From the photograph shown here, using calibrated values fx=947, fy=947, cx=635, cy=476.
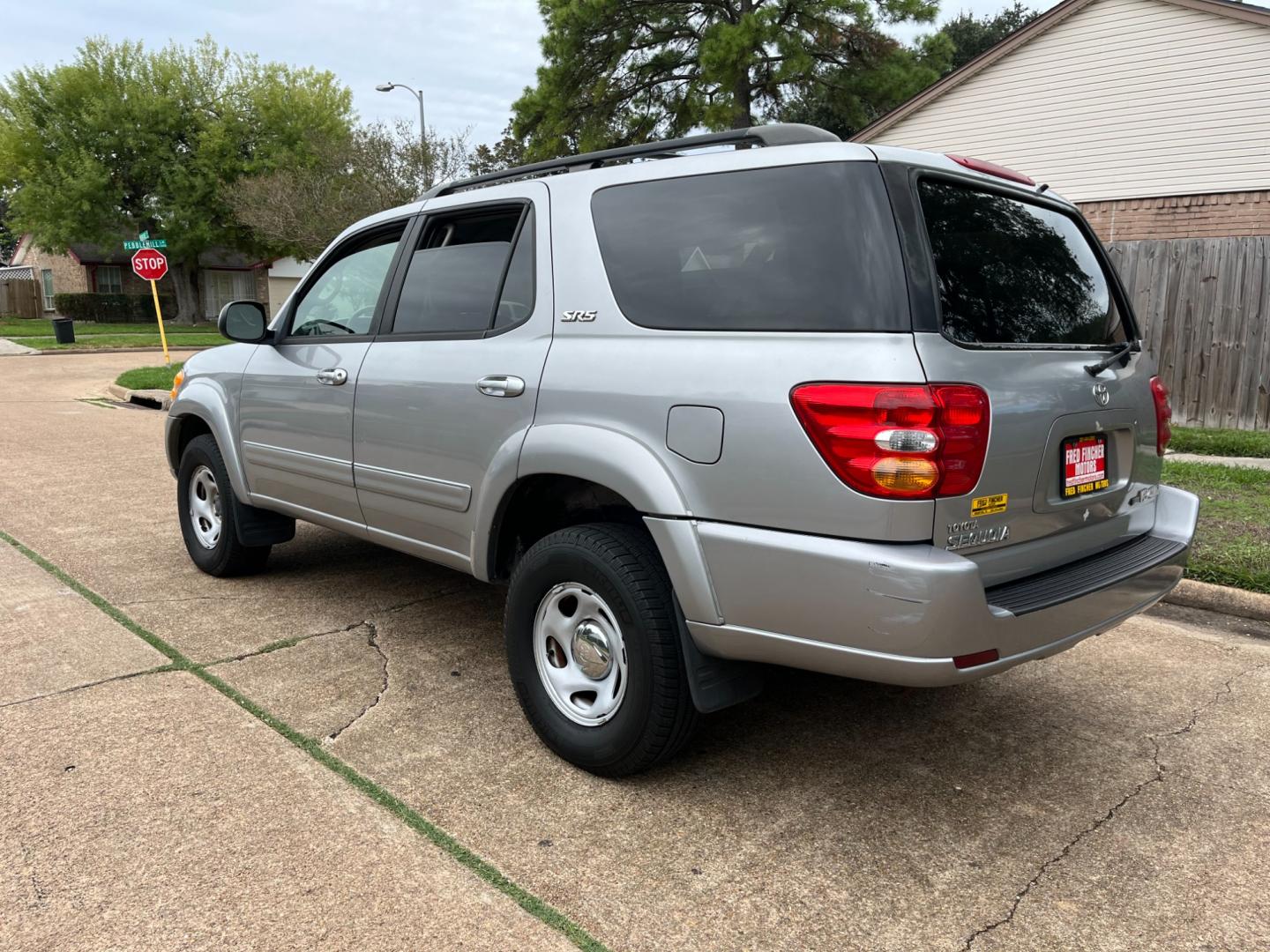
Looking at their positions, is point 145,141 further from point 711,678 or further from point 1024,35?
point 711,678

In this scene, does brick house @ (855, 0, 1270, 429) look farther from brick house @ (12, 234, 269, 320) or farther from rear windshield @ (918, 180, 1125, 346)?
brick house @ (12, 234, 269, 320)

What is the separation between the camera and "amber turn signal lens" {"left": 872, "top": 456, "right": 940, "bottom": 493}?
2.37 meters

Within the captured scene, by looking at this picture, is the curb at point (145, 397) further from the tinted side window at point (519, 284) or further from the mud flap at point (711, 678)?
the mud flap at point (711, 678)

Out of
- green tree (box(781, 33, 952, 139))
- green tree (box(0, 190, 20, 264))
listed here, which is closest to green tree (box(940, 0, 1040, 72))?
green tree (box(781, 33, 952, 139))

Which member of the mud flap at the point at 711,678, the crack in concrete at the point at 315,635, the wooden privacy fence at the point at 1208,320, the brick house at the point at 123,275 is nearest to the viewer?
the mud flap at the point at 711,678

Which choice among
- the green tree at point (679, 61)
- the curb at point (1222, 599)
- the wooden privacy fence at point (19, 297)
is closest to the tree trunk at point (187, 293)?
the wooden privacy fence at point (19, 297)

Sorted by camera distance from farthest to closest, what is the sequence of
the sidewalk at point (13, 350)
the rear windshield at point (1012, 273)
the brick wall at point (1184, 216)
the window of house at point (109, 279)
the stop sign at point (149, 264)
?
the window of house at point (109, 279) → the sidewalk at point (13, 350) → the stop sign at point (149, 264) → the brick wall at point (1184, 216) → the rear windshield at point (1012, 273)

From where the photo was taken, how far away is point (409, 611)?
4.72 m

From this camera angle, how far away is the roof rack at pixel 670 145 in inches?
114

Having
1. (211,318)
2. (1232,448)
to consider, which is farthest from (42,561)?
(211,318)

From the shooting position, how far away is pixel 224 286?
49.8 metres

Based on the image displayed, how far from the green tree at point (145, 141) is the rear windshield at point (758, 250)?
35747mm

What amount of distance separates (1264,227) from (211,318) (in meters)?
46.3

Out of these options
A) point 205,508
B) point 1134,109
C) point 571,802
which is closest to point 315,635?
point 205,508
